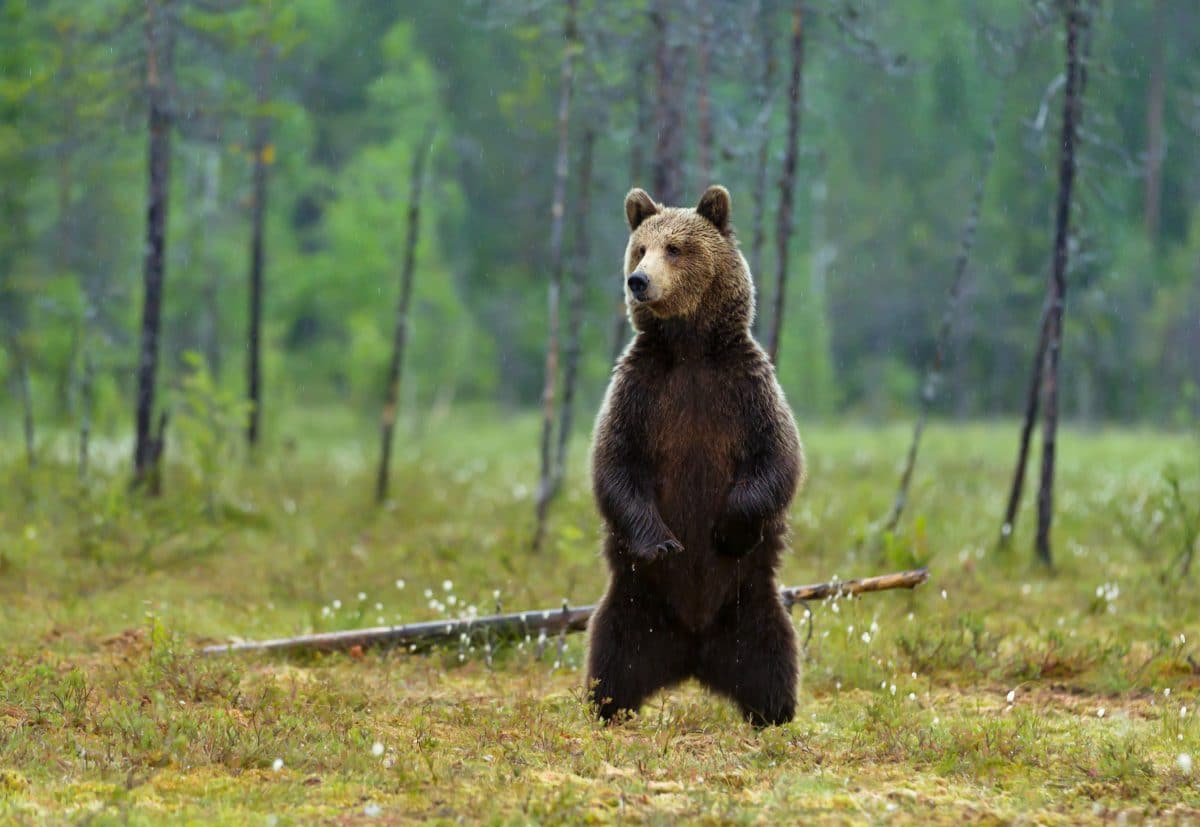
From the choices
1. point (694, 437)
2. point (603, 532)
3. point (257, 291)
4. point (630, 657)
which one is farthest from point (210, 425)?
point (694, 437)

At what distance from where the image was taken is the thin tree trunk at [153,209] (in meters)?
16.1

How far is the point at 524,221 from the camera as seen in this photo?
164ft

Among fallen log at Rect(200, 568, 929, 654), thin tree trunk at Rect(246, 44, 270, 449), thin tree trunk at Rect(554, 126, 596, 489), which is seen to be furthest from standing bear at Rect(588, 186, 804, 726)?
thin tree trunk at Rect(246, 44, 270, 449)

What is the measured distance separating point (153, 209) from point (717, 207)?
10993mm

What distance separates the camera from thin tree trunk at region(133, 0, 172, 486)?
16.1 meters

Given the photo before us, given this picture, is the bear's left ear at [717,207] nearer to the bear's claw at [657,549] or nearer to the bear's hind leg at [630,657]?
the bear's claw at [657,549]

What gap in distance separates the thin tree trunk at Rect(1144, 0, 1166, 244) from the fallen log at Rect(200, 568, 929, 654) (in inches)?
1602

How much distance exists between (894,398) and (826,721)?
46548 millimetres

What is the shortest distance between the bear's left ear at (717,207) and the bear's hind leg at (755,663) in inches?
88.0

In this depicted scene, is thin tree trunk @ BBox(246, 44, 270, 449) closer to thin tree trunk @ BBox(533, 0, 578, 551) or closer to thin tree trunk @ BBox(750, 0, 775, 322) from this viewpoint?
thin tree trunk @ BBox(533, 0, 578, 551)

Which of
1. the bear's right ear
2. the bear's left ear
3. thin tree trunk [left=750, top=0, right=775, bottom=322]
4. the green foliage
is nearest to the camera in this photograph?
the bear's left ear

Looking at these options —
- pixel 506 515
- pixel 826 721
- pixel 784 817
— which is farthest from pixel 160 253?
pixel 784 817

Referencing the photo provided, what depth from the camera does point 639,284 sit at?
7.09m

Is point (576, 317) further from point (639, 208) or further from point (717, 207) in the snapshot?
point (717, 207)
